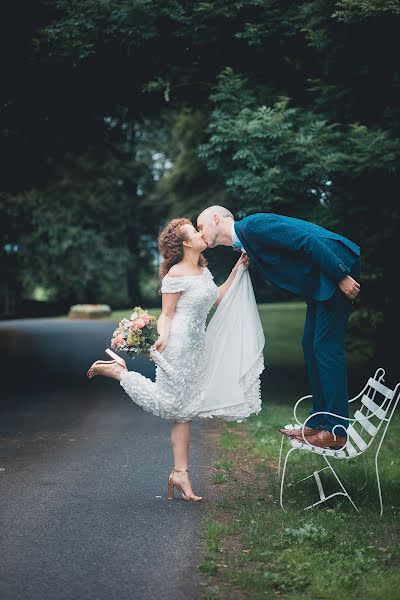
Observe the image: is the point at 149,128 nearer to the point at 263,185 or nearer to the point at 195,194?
the point at 195,194

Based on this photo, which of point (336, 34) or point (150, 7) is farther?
point (150, 7)

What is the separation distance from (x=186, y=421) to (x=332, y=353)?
132 centimetres

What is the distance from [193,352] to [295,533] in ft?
5.59

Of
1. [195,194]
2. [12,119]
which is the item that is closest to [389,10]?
[12,119]

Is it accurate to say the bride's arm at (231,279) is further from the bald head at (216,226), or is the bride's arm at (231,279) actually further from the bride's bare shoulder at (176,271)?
the bride's bare shoulder at (176,271)

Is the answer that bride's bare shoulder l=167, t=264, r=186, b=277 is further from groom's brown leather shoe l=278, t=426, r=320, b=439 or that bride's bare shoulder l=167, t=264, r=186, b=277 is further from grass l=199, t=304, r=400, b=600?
grass l=199, t=304, r=400, b=600

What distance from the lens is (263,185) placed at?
1047 cm

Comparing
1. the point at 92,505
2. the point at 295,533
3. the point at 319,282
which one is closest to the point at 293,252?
the point at 319,282

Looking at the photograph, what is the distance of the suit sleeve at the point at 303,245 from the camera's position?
222 inches

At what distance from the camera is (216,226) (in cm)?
609

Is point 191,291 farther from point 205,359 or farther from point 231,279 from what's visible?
point 205,359

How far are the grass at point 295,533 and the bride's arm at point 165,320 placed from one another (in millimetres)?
1315

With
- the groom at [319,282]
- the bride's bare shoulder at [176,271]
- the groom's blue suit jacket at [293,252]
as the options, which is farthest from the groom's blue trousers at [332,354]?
the bride's bare shoulder at [176,271]

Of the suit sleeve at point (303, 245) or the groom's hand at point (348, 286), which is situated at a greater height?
the suit sleeve at point (303, 245)
